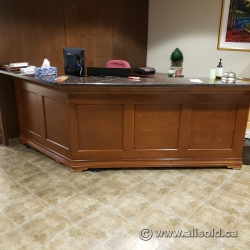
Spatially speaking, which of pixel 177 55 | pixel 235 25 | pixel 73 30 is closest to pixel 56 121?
pixel 73 30

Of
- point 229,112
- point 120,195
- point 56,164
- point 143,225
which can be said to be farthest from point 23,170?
point 229,112

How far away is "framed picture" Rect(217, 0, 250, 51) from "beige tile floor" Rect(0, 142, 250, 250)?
2.20 metres

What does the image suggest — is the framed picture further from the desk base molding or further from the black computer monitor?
the black computer monitor

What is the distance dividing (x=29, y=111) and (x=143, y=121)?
155 centimetres

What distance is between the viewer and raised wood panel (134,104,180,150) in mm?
2886

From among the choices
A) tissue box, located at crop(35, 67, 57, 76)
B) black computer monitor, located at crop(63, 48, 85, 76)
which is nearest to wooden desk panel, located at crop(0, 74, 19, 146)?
tissue box, located at crop(35, 67, 57, 76)

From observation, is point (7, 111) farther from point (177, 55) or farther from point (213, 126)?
point (177, 55)

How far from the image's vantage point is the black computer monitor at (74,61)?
3.15 m

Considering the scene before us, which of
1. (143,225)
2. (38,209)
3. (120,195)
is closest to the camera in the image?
(143,225)

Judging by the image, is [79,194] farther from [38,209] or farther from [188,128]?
[188,128]

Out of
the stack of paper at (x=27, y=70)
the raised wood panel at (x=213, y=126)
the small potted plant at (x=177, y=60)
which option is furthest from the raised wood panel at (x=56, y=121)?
the small potted plant at (x=177, y=60)

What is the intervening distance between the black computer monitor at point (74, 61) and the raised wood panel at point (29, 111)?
1.76 ft

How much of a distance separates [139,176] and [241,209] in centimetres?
107

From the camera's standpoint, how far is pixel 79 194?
8.60 feet
